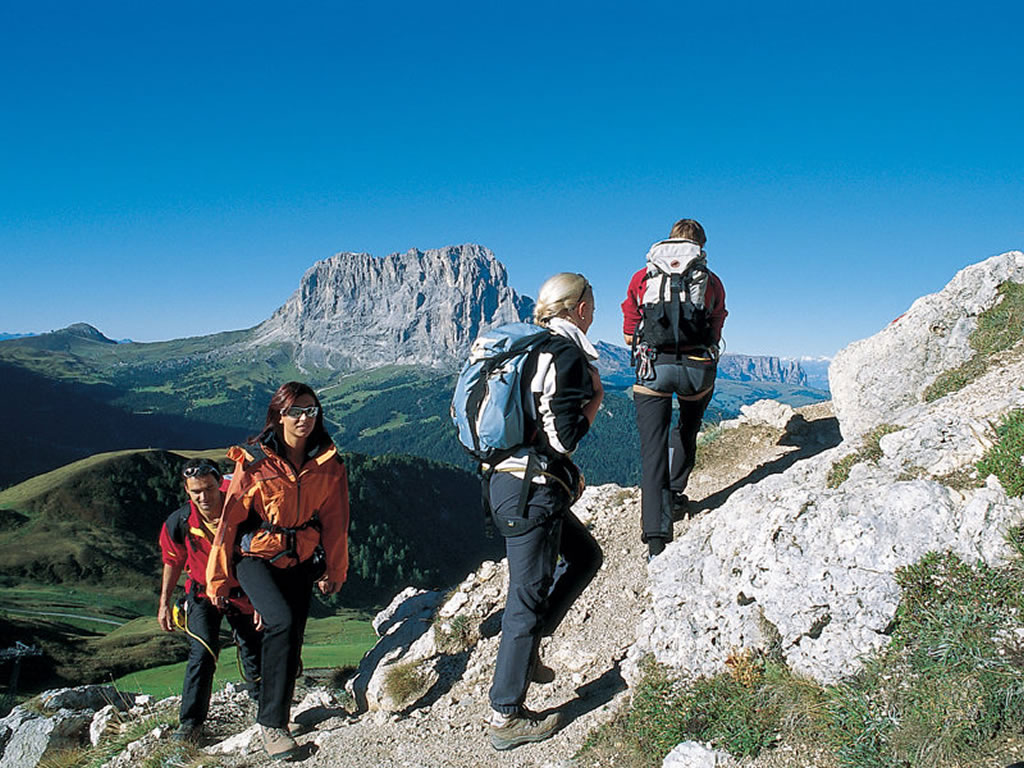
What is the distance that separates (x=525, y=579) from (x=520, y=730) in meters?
1.48

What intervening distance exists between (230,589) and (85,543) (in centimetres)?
13948

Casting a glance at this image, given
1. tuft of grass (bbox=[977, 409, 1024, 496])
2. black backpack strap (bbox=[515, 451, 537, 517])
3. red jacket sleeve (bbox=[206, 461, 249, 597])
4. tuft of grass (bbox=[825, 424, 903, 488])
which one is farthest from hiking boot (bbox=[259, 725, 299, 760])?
tuft of grass (bbox=[977, 409, 1024, 496])

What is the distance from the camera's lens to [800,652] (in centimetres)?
531

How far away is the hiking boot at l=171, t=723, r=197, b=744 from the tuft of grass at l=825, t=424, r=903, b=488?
785 cm

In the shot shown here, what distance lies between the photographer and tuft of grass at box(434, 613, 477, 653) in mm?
8828

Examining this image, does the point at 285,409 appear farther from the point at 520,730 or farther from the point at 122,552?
the point at 122,552

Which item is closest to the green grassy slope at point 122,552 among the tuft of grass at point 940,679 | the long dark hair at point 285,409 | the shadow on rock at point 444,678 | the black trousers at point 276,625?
the shadow on rock at point 444,678

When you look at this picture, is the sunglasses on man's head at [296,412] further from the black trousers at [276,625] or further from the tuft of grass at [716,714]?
the tuft of grass at [716,714]

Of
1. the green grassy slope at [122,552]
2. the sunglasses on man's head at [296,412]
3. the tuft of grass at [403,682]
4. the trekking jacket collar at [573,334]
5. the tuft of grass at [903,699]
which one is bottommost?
the green grassy slope at [122,552]

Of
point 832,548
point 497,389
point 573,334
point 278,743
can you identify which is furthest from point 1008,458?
point 278,743

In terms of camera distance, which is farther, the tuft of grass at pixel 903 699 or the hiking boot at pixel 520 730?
the hiking boot at pixel 520 730

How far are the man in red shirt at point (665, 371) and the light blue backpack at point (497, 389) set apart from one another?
2.95 meters

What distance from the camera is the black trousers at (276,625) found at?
20.6ft

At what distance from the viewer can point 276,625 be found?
625 cm
